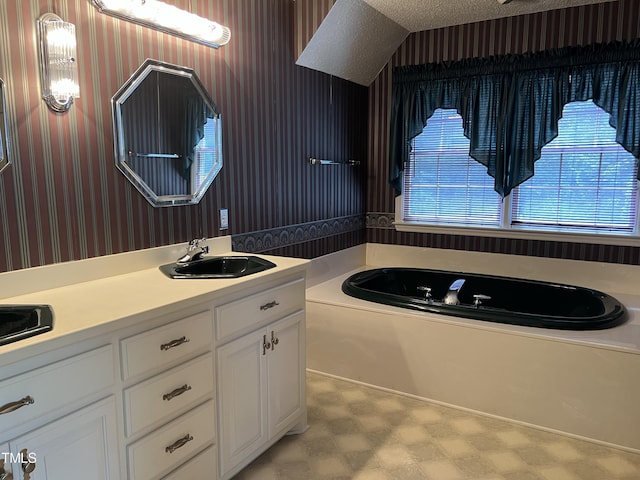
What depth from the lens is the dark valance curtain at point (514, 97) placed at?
314cm

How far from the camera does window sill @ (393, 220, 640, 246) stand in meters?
3.30

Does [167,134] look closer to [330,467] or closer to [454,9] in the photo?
[330,467]

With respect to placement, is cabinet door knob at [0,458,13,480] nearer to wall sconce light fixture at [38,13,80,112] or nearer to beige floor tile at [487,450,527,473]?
wall sconce light fixture at [38,13,80,112]

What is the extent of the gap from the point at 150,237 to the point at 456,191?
8.16 ft

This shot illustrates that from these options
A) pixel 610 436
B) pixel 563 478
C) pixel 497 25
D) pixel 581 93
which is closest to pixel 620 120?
pixel 581 93

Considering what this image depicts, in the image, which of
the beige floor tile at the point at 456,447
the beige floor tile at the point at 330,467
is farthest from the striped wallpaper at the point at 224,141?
the beige floor tile at the point at 456,447

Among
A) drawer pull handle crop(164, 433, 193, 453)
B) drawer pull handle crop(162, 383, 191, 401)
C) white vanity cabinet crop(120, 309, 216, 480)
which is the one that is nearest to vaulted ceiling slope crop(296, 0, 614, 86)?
white vanity cabinet crop(120, 309, 216, 480)

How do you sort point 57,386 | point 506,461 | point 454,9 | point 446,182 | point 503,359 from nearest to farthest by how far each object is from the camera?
point 57,386 < point 506,461 < point 503,359 < point 454,9 < point 446,182

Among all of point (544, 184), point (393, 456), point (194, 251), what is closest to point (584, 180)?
point (544, 184)

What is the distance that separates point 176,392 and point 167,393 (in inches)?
1.5

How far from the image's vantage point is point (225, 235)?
9.06 ft

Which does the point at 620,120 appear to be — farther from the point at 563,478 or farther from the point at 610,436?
the point at 563,478

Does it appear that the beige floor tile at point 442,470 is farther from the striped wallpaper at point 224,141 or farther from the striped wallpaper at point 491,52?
the striped wallpaper at point 491,52

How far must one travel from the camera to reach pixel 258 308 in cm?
210
